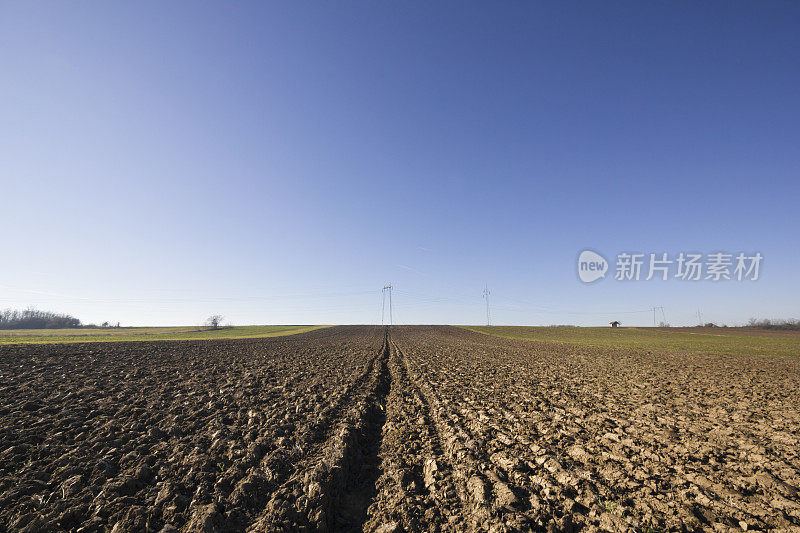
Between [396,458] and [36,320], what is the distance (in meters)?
167

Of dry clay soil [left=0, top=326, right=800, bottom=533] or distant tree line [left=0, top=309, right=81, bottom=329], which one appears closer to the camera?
dry clay soil [left=0, top=326, right=800, bottom=533]

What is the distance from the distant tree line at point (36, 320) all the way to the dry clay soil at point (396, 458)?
144804 mm

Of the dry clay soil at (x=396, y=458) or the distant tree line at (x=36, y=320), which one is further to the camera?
the distant tree line at (x=36, y=320)

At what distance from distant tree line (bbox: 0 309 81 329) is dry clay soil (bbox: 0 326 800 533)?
475ft

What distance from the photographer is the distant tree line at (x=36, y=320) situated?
109m

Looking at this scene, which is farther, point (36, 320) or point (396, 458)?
point (36, 320)

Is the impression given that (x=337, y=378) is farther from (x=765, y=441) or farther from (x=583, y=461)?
(x=765, y=441)

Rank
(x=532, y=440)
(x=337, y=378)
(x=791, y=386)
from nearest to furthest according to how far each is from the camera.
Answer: (x=532, y=440)
(x=791, y=386)
(x=337, y=378)

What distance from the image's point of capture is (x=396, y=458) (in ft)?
22.4

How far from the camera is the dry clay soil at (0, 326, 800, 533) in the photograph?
461cm

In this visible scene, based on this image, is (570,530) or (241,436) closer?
(570,530)

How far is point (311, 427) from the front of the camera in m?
8.35

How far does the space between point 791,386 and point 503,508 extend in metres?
17.9

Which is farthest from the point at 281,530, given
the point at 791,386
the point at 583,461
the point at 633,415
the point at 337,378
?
the point at 791,386
